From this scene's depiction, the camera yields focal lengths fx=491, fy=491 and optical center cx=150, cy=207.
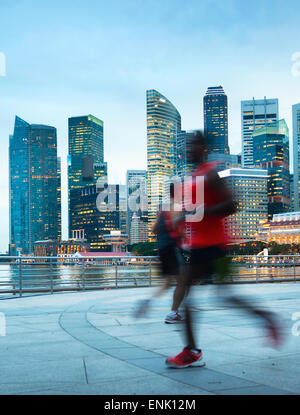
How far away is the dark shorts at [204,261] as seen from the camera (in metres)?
3.44

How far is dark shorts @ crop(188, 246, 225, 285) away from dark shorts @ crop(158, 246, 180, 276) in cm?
23

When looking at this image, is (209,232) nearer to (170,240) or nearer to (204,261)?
(204,261)

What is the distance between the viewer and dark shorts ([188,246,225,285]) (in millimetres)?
3439

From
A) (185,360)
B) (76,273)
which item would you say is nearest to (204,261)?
(185,360)

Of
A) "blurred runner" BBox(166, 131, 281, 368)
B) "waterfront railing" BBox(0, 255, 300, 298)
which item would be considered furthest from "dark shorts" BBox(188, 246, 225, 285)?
"waterfront railing" BBox(0, 255, 300, 298)

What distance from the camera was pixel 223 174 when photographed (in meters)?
3.75

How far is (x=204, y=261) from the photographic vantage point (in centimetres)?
344

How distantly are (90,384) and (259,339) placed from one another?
2.39 metres

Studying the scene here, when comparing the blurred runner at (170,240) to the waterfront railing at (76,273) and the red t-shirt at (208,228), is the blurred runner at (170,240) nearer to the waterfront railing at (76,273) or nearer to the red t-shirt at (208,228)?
the red t-shirt at (208,228)

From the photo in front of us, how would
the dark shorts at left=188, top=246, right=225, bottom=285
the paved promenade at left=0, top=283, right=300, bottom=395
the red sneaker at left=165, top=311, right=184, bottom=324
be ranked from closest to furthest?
1. the paved promenade at left=0, top=283, right=300, bottom=395
2. the dark shorts at left=188, top=246, right=225, bottom=285
3. the red sneaker at left=165, top=311, right=184, bottom=324

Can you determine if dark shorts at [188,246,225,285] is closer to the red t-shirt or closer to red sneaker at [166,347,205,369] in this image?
the red t-shirt
